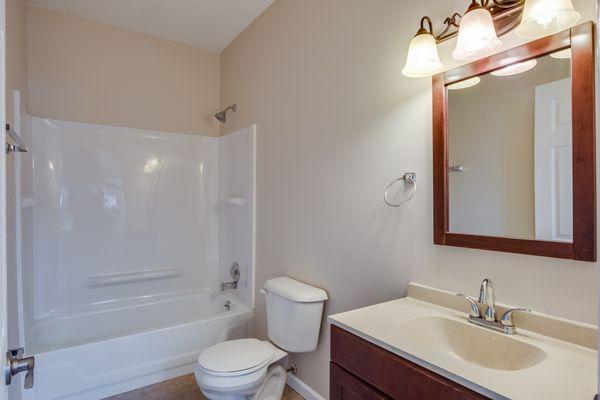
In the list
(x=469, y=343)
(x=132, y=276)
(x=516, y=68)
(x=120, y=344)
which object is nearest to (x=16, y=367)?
(x=469, y=343)

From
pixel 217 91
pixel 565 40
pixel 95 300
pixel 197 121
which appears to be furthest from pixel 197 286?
pixel 565 40

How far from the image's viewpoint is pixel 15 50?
1.91 metres

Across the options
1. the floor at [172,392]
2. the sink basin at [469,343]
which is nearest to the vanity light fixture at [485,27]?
the sink basin at [469,343]

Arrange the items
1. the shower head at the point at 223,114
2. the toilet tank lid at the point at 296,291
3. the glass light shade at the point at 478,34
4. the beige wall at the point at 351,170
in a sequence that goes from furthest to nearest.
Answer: the shower head at the point at 223,114 < the toilet tank lid at the point at 296,291 < the beige wall at the point at 351,170 < the glass light shade at the point at 478,34

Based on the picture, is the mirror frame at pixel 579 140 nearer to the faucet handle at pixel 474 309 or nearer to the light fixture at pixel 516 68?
the light fixture at pixel 516 68

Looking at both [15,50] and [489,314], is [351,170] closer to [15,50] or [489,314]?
[489,314]

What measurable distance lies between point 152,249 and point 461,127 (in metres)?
2.59

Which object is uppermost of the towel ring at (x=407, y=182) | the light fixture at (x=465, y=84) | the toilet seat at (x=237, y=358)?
the light fixture at (x=465, y=84)

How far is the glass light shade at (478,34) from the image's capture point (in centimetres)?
111

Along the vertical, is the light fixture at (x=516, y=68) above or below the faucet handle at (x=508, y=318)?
above

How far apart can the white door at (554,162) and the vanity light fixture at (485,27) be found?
0.18 meters

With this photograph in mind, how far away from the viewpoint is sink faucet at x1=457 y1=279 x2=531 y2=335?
108cm

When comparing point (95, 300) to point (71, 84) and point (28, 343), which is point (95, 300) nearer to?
point (28, 343)

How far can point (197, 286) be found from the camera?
3111 mm
